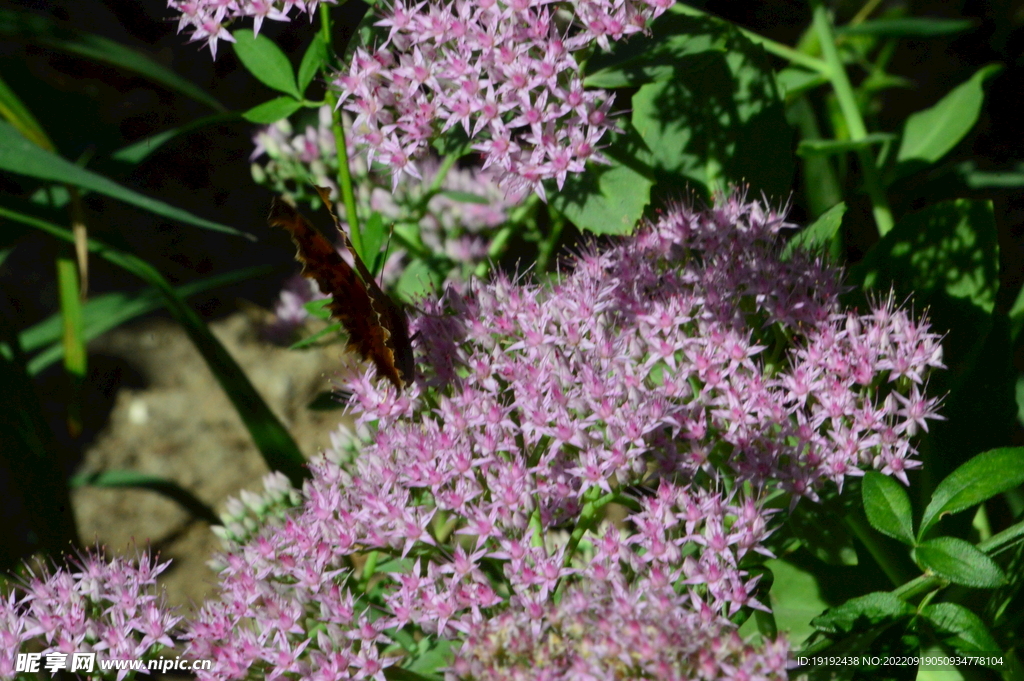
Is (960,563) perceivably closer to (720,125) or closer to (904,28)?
(720,125)

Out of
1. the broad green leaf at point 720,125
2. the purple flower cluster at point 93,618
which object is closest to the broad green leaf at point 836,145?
the broad green leaf at point 720,125

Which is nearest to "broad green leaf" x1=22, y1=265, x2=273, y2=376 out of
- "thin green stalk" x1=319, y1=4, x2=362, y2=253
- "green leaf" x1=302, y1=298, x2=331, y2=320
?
"green leaf" x1=302, y1=298, x2=331, y2=320

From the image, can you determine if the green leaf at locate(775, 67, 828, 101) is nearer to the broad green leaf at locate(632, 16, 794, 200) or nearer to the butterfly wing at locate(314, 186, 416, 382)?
the broad green leaf at locate(632, 16, 794, 200)

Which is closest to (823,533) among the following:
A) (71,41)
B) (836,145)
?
(836,145)

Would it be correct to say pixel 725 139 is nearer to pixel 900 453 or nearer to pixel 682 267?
pixel 682 267

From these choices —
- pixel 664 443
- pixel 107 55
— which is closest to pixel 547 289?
pixel 664 443

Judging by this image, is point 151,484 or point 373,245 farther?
point 151,484
